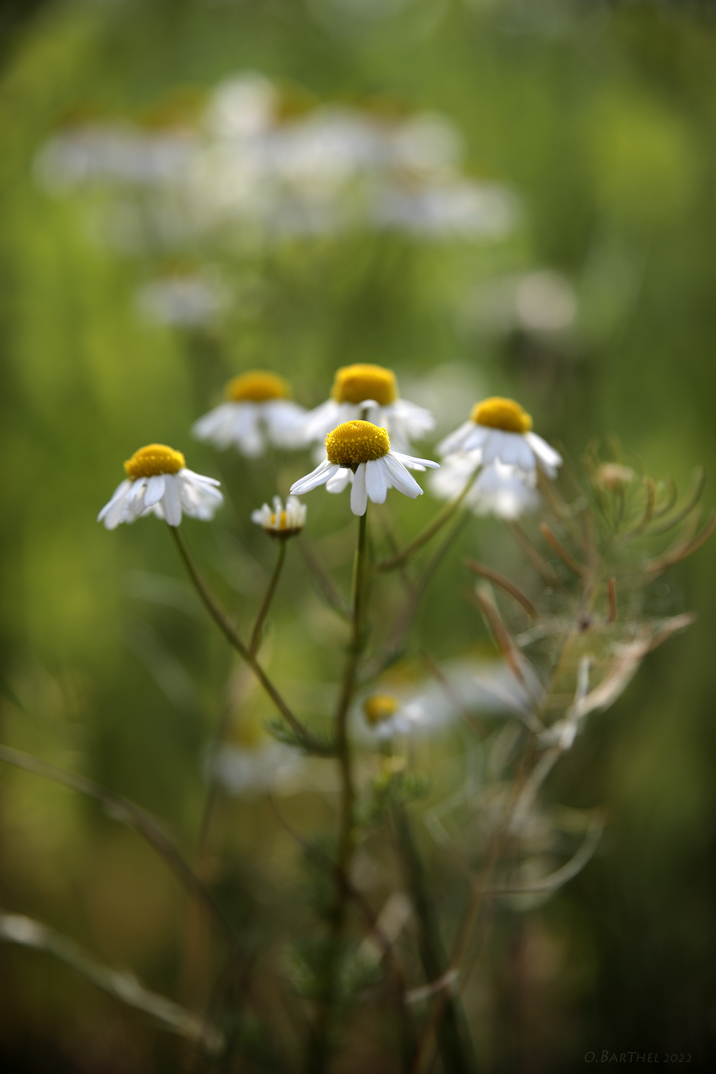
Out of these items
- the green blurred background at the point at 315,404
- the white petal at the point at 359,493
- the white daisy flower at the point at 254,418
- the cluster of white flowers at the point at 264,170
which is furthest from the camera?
the cluster of white flowers at the point at 264,170

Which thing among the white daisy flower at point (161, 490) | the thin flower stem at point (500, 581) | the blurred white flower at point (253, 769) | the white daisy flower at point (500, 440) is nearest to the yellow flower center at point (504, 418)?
the white daisy flower at point (500, 440)

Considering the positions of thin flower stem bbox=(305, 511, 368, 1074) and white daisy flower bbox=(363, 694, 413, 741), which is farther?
white daisy flower bbox=(363, 694, 413, 741)

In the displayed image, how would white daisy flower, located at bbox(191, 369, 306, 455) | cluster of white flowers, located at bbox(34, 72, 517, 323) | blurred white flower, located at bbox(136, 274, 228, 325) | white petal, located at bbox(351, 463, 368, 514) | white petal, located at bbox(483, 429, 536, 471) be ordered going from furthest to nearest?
cluster of white flowers, located at bbox(34, 72, 517, 323), blurred white flower, located at bbox(136, 274, 228, 325), white daisy flower, located at bbox(191, 369, 306, 455), white petal, located at bbox(483, 429, 536, 471), white petal, located at bbox(351, 463, 368, 514)

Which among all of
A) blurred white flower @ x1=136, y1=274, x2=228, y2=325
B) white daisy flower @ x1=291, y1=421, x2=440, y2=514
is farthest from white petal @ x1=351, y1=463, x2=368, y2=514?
blurred white flower @ x1=136, y1=274, x2=228, y2=325

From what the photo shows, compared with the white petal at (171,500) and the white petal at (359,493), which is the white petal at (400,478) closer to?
the white petal at (359,493)

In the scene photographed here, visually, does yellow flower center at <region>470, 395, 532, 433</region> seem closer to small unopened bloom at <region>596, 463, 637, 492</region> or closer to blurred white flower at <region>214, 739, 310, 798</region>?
small unopened bloom at <region>596, 463, 637, 492</region>

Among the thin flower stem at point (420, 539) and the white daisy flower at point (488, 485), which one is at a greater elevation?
the white daisy flower at point (488, 485)
